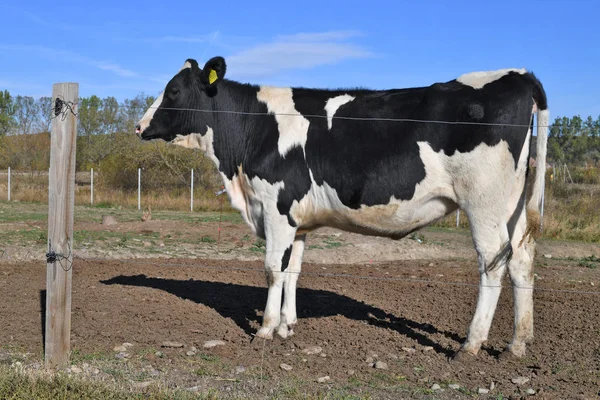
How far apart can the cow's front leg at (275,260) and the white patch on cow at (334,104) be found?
123cm

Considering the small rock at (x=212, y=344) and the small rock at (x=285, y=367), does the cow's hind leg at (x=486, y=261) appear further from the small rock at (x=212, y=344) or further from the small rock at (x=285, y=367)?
the small rock at (x=212, y=344)

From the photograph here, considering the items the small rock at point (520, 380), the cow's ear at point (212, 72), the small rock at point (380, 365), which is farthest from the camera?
the cow's ear at point (212, 72)

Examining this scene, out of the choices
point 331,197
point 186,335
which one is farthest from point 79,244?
point 331,197

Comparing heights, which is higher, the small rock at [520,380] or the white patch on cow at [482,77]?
the white patch on cow at [482,77]

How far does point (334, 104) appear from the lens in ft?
24.5

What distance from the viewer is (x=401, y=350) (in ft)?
23.0

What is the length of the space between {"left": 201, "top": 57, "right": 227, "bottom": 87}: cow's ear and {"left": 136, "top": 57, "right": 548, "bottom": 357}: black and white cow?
17mm

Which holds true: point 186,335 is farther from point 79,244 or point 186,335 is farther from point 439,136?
point 79,244

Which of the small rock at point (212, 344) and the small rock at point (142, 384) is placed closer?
the small rock at point (142, 384)

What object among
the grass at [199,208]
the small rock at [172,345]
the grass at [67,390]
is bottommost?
the small rock at [172,345]

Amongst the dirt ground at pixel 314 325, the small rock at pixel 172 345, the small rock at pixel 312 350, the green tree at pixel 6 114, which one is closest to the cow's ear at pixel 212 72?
the dirt ground at pixel 314 325

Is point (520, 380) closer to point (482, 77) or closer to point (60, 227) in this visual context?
point (482, 77)

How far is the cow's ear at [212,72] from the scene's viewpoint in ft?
25.8

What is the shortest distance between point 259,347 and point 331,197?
1.78 m
